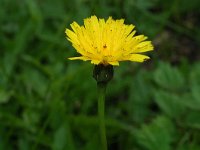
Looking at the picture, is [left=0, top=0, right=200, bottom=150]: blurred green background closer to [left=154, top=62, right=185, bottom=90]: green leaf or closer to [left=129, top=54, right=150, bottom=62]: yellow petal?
[left=154, top=62, right=185, bottom=90]: green leaf

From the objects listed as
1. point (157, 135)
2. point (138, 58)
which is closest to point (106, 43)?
point (138, 58)

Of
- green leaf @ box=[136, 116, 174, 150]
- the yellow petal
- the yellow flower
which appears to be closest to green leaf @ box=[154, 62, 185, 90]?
green leaf @ box=[136, 116, 174, 150]

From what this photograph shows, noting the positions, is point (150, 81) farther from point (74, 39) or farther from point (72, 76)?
point (74, 39)

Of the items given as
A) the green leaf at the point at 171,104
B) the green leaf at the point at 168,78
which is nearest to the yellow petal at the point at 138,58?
the green leaf at the point at 171,104

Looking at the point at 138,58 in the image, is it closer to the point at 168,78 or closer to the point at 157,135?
the point at 157,135

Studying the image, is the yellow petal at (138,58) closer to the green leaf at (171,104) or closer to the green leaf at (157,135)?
the green leaf at (157,135)
